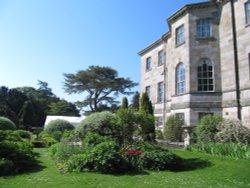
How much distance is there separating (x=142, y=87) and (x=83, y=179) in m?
21.1

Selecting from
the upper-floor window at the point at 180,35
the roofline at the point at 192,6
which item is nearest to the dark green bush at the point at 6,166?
the upper-floor window at the point at 180,35

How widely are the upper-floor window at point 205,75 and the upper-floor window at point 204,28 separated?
192 cm

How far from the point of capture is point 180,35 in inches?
800

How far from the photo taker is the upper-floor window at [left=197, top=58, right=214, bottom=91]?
1842 centimetres

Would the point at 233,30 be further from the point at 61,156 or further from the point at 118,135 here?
the point at 61,156

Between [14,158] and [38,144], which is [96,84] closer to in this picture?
[38,144]

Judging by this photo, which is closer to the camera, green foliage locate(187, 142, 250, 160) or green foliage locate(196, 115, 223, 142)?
green foliage locate(187, 142, 250, 160)

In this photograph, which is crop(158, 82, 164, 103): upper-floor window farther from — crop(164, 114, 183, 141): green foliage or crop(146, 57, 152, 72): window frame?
crop(164, 114, 183, 141): green foliage

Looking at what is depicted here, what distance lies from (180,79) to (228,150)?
378 inches

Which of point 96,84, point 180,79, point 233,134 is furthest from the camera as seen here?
point 96,84

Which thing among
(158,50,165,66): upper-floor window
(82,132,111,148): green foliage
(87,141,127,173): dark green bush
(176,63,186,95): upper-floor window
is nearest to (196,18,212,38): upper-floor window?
(176,63,186,95): upper-floor window

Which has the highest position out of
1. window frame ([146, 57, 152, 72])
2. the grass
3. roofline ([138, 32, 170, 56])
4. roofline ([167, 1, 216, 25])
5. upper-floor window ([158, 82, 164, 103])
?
roofline ([167, 1, 216, 25])

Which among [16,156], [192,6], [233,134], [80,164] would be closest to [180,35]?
[192,6]

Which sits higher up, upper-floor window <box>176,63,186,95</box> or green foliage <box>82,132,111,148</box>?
upper-floor window <box>176,63,186,95</box>
